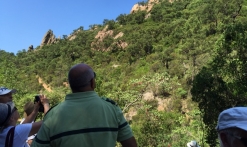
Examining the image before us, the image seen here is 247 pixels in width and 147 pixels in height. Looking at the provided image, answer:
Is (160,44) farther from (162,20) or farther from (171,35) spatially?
(162,20)

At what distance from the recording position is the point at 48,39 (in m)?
70.8

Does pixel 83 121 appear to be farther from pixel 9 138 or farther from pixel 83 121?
pixel 9 138

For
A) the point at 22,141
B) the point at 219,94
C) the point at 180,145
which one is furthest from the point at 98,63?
the point at 22,141

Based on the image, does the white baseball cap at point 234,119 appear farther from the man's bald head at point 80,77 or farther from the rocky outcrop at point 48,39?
the rocky outcrop at point 48,39

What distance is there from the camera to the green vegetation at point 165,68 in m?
7.88

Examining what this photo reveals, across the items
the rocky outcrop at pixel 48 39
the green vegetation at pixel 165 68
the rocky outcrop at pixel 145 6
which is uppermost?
the rocky outcrop at pixel 145 6

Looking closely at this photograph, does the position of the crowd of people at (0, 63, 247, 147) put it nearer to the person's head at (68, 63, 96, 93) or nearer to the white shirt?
the person's head at (68, 63, 96, 93)

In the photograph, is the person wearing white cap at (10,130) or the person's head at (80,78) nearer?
the person's head at (80,78)

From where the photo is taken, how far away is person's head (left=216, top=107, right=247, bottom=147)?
3.57ft

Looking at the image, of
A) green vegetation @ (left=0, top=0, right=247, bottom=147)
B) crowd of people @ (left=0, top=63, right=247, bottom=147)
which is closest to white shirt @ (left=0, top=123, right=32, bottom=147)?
crowd of people @ (left=0, top=63, right=247, bottom=147)

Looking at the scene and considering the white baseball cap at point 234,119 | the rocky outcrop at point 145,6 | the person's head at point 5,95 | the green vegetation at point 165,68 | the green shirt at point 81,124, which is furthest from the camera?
the rocky outcrop at point 145,6

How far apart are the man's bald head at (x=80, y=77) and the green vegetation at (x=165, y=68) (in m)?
6.80

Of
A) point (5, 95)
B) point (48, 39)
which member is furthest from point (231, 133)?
point (48, 39)

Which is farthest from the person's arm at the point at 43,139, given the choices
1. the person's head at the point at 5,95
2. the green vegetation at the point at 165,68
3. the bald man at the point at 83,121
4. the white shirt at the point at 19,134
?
the green vegetation at the point at 165,68
